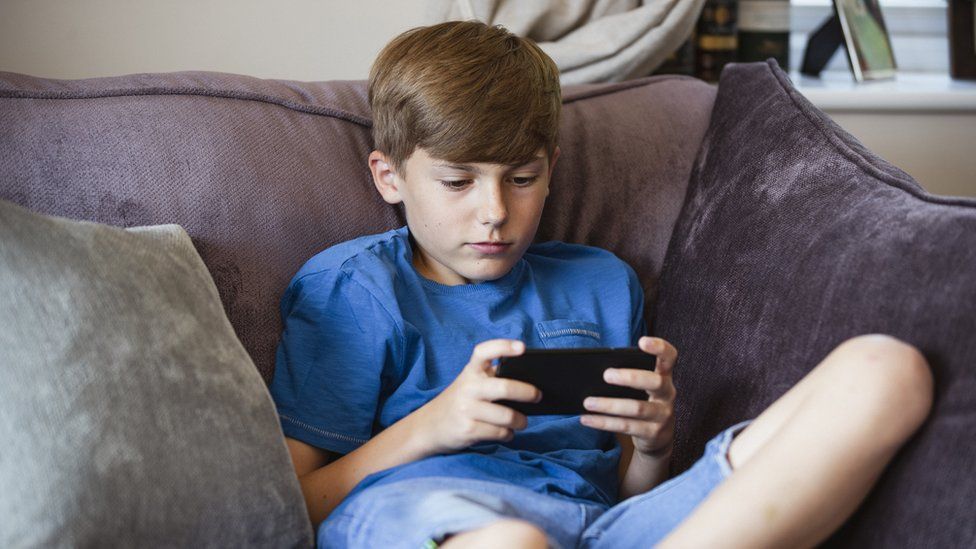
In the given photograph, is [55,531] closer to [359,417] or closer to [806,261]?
[359,417]

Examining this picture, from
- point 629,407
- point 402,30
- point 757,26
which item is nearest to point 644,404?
point 629,407

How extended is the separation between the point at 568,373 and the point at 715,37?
50.7 inches

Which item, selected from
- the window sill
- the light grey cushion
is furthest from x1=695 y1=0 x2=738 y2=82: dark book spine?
the light grey cushion

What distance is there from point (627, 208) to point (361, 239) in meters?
0.42

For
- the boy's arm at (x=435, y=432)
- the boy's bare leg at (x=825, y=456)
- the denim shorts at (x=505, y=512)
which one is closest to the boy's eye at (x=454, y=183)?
the boy's arm at (x=435, y=432)

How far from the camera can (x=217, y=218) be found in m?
1.22

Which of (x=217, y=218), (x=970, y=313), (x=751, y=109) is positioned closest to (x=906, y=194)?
(x=970, y=313)

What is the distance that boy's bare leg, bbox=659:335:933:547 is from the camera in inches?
33.4

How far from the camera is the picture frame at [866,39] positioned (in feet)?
7.00

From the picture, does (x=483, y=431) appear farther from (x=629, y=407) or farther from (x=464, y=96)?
(x=464, y=96)

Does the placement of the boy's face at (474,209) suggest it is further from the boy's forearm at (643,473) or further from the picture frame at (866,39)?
the picture frame at (866,39)

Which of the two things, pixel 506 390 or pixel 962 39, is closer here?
pixel 506 390

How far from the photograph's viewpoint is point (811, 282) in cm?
107

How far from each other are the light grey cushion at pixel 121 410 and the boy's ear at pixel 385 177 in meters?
0.33
